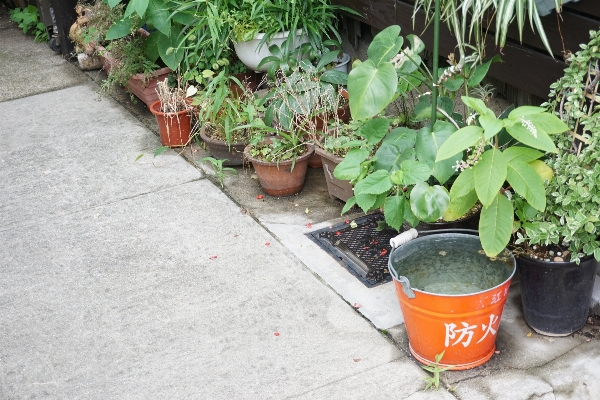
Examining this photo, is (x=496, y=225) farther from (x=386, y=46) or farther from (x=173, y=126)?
(x=173, y=126)

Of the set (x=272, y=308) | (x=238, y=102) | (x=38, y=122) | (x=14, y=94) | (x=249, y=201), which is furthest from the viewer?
(x=14, y=94)

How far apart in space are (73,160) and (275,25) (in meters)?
1.57

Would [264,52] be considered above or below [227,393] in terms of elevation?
above

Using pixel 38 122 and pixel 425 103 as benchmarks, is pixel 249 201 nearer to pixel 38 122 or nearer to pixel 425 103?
pixel 425 103

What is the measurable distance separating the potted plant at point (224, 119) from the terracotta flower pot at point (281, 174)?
0.87 ft

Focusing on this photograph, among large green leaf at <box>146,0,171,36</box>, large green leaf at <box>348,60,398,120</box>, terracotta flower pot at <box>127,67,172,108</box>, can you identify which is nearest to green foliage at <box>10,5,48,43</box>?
terracotta flower pot at <box>127,67,172,108</box>


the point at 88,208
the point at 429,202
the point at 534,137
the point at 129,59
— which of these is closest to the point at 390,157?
the point at 429,202

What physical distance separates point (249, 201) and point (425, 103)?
1.25 m

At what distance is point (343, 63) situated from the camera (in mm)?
4922

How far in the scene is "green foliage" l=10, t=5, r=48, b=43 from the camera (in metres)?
7.66

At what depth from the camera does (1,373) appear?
3.08 metres

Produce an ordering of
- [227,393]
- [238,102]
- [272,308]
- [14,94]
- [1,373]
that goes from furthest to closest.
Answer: [14,94]
[238,102]
[272,308]
[1,373]
[227,393]

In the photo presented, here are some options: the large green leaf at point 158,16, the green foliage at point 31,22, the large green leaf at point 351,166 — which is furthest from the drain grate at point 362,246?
the green foliage at point 31,22

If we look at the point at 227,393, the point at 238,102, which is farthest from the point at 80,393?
the point at 238,102
